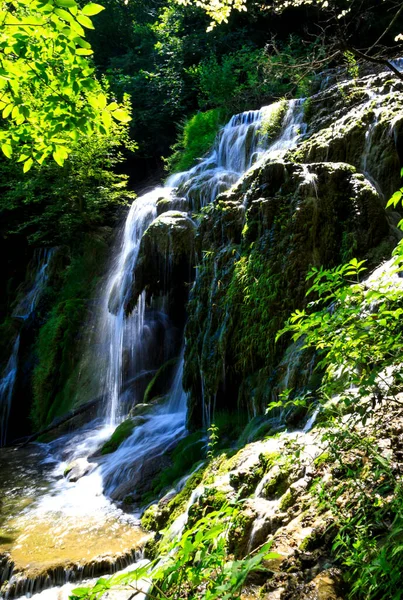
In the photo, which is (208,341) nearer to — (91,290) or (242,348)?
(242,348)

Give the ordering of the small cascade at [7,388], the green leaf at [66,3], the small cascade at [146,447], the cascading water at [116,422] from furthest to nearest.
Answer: the small cascade at [7,388]
the small cascade at [146,447]
the cascading water at [116,422]
the green leaf at [66,3]

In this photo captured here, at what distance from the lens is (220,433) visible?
640 centimetres

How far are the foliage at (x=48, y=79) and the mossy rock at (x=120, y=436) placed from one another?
259 inches

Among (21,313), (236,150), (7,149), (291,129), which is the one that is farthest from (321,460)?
(21,313)

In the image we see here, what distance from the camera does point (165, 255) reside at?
10242 mm

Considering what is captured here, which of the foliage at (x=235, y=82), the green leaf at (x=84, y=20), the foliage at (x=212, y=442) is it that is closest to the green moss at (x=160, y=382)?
the foliage at (x=212, y=442)

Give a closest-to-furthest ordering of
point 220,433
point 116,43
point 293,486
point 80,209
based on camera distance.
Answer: point 293,486
point 220,433
point 80,209
point 116,43

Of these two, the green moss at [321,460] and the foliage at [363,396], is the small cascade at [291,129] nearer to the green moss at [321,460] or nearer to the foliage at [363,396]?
the green moss at [321,460]

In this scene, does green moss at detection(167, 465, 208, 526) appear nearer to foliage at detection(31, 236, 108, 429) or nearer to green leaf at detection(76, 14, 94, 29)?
green leaf at detection(76, 14, 94, 29)

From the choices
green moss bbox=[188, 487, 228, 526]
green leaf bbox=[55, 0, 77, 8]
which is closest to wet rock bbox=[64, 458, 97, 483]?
green moss bbox=[188, 487, 228, 526]

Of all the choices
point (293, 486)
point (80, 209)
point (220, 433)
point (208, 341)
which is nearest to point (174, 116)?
point (80, 209)

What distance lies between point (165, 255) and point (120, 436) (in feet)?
13.4

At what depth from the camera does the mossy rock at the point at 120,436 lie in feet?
28.4

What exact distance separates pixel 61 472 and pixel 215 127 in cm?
1229
